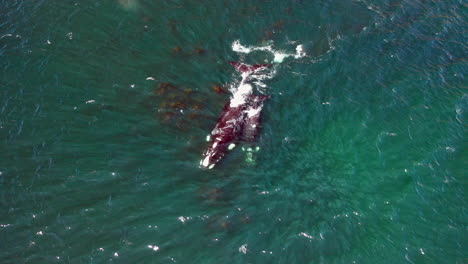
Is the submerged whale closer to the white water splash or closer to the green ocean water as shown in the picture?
the green ocean water

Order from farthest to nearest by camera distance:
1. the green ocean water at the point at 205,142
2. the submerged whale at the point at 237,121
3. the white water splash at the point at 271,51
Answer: the white water splash at the point at 271,51, the submerged whale at the point at 237,121, the green ocean water at the point at 205,142

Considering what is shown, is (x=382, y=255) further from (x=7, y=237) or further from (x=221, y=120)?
(x=7, y=237)

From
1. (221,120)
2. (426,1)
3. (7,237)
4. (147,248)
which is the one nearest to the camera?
(7,237)

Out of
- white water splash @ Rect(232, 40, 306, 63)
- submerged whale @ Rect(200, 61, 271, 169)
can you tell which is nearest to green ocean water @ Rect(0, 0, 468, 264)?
white water splash @ Rect(232, 40, 306, 63)

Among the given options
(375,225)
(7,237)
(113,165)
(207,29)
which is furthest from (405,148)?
(7,237)

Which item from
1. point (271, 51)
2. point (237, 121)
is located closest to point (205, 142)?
point (237, 121)

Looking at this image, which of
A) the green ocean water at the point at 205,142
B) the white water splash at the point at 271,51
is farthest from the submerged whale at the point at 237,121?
the white water splash at the point at 271,51

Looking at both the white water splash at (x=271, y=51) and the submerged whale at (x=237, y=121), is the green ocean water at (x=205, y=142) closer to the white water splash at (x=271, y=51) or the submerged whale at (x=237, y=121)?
the white water splash at (x=271, y=51)
